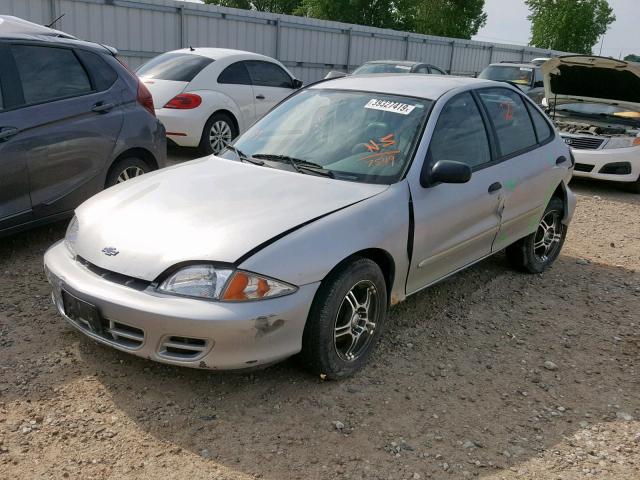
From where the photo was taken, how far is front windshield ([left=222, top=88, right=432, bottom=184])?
3.89 m

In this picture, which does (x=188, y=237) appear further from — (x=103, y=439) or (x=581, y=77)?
(x=581, y=77)

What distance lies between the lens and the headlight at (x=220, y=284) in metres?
2.98

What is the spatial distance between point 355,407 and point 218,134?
6.86 meters

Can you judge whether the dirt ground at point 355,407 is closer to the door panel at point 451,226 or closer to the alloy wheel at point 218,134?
the door panel at point 451,226

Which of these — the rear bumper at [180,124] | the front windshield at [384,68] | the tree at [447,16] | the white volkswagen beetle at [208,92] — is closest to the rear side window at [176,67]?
the white volkswagen beetle at [208,92]

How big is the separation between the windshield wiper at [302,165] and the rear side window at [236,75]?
581 cm

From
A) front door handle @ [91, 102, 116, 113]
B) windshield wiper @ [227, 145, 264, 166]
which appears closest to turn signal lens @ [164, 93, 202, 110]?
front door handle @ [91, 102, 116, 113]

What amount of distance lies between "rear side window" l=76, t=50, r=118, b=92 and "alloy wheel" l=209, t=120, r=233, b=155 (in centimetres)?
384

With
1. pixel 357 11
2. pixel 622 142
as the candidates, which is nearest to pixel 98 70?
pixel 622 142

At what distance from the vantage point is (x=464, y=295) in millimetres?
4965

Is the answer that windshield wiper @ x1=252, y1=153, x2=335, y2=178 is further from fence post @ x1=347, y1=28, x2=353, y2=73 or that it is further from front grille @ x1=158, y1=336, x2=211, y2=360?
fence post @ x1=347, y1=28, x2=353, y2=73

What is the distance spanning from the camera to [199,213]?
134 inches

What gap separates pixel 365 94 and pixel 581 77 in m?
5.67

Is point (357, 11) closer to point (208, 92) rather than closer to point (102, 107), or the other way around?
point (208, 92)
